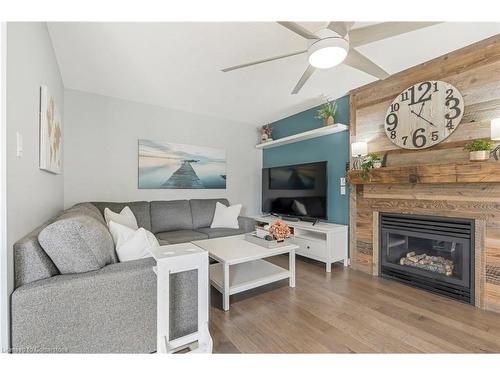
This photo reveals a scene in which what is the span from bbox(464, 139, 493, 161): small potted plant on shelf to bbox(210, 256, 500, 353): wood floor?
1.29 m

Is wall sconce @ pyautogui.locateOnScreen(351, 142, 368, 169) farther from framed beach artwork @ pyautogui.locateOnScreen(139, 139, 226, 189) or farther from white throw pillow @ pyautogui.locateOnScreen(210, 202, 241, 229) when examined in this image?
framed beach artwork @ pyautogui.locateOnScreen(139, 139, 226, 189)

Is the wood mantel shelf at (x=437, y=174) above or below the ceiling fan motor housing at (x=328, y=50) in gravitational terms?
below

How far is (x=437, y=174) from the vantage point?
213 centimetres

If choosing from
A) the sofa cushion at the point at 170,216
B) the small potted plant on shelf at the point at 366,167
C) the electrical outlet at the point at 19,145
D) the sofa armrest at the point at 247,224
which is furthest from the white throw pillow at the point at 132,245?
the small potted plant on shelf at the point at 366,167

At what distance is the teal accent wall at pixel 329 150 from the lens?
10.4ft

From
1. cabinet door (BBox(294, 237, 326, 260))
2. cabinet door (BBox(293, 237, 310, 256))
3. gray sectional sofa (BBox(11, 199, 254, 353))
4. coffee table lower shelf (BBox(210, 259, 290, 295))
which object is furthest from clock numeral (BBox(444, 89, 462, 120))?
gray sectional sofa (BBox(11, 199, 254, 353))

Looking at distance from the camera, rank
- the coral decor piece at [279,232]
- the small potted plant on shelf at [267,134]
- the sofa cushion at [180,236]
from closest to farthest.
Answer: the coral decor piece at [279,232] → the sofa cushion at [180,236] → the small potted plant on shelf at [267,134]

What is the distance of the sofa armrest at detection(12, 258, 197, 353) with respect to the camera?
1.09 m

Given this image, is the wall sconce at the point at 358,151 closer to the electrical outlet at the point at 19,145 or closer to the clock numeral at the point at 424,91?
the clock numeral at the point at 424,91

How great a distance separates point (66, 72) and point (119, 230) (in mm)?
2150

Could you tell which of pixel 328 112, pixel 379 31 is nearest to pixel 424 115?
pixel 328 112

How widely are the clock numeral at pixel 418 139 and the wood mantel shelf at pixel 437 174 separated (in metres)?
0.30

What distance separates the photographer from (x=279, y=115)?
4.04 metres

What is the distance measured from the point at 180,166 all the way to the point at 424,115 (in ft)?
10.6
